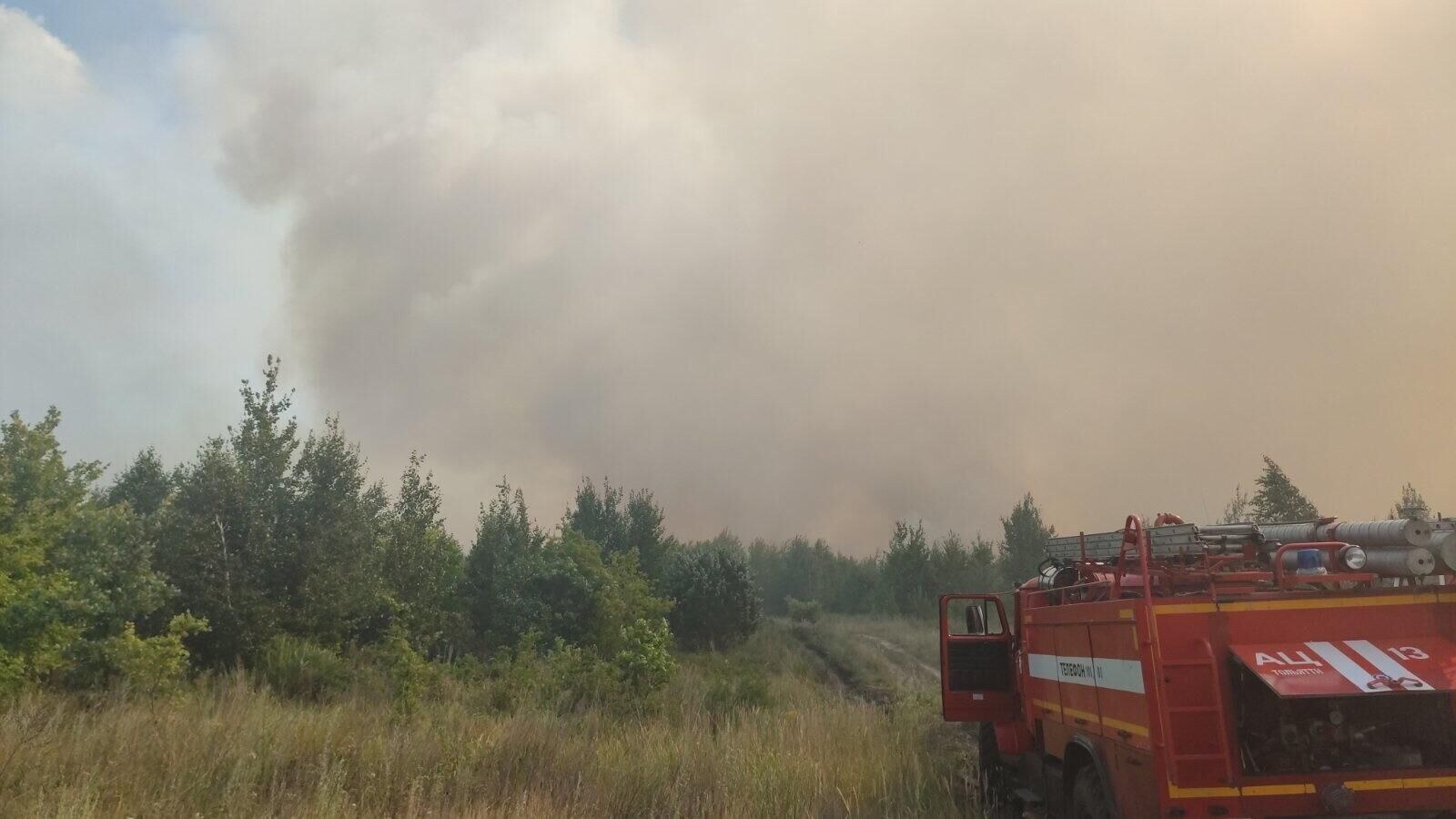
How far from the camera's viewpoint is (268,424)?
848 inches

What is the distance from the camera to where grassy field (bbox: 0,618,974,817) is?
855cm

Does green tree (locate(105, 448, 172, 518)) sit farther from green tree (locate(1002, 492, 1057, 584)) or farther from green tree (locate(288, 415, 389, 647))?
green tree (locate(1002, 492, 1057, 584))

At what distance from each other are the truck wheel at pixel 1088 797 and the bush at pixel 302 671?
14.8m

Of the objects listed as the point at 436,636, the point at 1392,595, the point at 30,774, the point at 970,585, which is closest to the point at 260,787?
the point at 30,774

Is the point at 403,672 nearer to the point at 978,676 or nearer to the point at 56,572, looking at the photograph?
the point at 56,572

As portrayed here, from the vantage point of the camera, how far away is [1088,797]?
8.22 m

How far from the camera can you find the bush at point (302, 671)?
18.5 metres

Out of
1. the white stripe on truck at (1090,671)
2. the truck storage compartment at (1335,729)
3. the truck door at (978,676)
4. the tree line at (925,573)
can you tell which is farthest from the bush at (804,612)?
the truck storage compartment at (1335,729)

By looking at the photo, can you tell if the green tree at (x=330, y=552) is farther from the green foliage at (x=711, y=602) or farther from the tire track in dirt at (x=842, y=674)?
the green foliage at (x=711, y=602)

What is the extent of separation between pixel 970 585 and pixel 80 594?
4565cm

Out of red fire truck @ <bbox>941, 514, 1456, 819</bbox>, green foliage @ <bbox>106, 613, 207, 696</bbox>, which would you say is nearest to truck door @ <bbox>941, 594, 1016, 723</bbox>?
red fire truck @ <bbox>941, 514, 1456, 819</bbox>

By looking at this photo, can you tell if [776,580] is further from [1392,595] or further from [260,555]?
[1392,595]

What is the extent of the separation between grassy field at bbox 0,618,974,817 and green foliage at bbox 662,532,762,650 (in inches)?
829

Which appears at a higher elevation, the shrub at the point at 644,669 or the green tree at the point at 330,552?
the green tree at the point at 330,552
